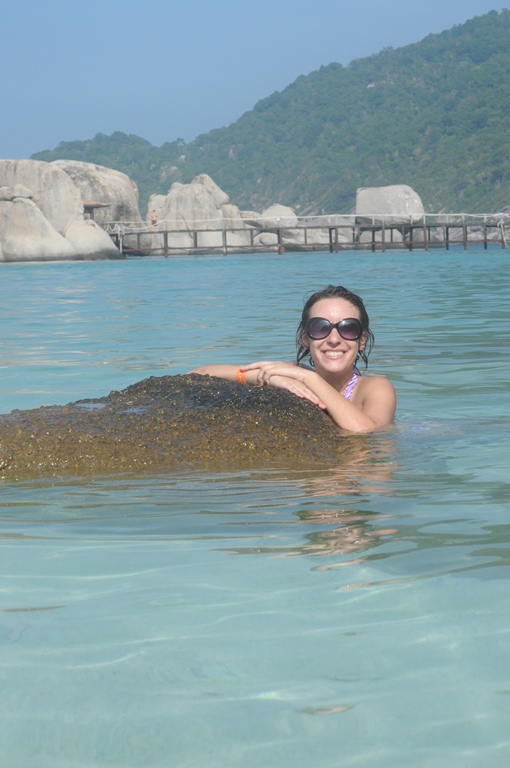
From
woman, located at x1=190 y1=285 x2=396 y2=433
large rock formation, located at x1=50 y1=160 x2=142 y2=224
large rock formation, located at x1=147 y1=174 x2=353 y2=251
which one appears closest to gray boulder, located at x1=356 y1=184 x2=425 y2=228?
large rock formation, located at x1=147 y1=174 x2=353 y2=251

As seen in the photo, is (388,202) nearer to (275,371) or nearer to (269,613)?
(275,371)

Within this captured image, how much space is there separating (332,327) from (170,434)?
0.95 metres

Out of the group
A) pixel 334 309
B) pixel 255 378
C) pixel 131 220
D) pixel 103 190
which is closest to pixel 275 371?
pixel 255 378

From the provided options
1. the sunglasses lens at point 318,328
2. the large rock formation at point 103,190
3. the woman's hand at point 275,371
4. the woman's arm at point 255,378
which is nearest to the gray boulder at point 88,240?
the large rock formation at point 103,190

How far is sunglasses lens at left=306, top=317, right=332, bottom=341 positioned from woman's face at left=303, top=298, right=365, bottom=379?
34mm

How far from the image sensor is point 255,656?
2.40 metres

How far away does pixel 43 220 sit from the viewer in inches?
1761

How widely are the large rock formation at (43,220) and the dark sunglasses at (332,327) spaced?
132 ft

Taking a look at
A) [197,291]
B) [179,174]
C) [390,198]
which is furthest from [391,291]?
[179,174]

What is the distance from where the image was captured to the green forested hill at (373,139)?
10731cm

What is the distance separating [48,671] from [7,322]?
40.0ft

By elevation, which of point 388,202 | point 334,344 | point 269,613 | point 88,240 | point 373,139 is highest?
point 373,139

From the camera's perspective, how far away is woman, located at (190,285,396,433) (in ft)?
15.9

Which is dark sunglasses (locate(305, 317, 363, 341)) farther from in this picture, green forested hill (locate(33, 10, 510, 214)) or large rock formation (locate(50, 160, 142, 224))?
green forested hill (locate(33, 10, 510, 214))
